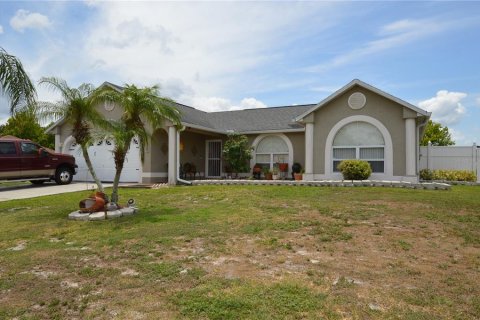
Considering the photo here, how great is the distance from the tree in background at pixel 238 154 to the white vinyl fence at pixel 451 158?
380 inches

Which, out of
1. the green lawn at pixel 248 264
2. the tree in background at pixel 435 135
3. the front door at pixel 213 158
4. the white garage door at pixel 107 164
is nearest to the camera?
the green lawn at pixel 248 264

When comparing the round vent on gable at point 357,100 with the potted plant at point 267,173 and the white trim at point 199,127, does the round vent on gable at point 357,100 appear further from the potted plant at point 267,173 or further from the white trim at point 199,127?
the white trim at point 199,127

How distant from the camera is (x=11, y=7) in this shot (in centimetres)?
1079

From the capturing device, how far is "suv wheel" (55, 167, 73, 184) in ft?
57.7

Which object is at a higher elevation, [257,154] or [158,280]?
[257,154]

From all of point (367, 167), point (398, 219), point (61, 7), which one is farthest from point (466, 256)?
point (61, 7)

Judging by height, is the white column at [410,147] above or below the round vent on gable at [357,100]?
below

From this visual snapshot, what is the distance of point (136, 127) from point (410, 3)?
30.3 feet

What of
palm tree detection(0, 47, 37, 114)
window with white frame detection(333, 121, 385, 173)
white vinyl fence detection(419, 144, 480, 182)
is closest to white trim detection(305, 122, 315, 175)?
window with white frame detection(333, 121, 385, 173)

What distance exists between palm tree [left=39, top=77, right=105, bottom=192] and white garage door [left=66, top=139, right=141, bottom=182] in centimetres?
→ 845

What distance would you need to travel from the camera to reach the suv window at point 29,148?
1605 cm

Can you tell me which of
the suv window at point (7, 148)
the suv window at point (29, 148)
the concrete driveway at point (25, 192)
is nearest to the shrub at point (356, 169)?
the concrete driveway at point (25, 192)

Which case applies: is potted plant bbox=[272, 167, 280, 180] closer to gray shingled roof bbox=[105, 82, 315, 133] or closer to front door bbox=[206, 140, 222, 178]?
gray shingled roof bbox=[105, 82, 315, 133]

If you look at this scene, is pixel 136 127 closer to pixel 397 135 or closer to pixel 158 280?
pixel 158 280
